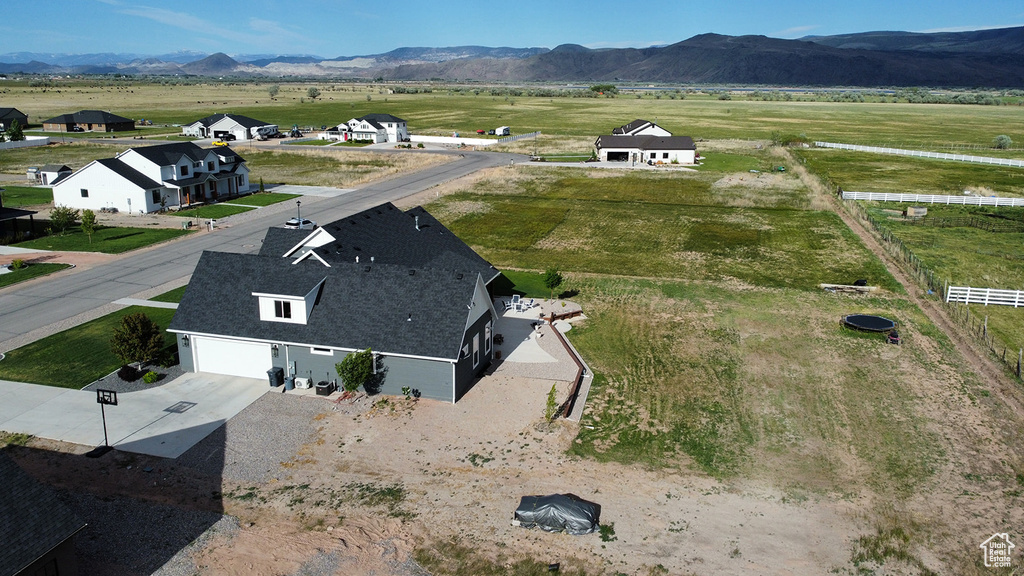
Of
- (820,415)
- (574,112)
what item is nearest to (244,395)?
(820,415)

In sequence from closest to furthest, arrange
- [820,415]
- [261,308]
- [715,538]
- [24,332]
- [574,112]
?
[715,538]
[820,415]
[261,308]
[24,332]
[574,112]

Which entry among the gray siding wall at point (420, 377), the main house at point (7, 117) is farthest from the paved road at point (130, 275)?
the main house at point (7, 117)

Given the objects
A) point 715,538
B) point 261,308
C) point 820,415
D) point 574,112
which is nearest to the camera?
point 715,538

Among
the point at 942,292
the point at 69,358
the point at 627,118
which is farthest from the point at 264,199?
the point at 627,118

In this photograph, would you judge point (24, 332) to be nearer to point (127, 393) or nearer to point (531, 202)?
point (127, 393)

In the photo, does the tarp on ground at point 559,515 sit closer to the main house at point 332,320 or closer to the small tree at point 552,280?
the main house at point 332,320

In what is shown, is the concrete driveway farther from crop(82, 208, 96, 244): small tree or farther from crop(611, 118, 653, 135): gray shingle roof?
crop(611, 118, 653, 135): gray shingle roof

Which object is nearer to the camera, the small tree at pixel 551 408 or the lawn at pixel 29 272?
the small tree at pixel 551 408
